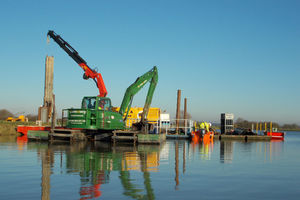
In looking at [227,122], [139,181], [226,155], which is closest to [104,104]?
[226,155]

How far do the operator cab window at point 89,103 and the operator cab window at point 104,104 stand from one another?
562 mm

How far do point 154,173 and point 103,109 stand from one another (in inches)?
711

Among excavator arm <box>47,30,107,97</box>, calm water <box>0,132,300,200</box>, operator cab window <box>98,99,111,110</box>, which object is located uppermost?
excavator arm <box>47,30,107,97</box>

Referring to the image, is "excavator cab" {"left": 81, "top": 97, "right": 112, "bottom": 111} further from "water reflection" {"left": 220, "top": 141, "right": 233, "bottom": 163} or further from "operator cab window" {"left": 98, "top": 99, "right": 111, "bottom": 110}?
"water reflection" {"left": 220, "top": 141, "right": 233, "bottom": 163}

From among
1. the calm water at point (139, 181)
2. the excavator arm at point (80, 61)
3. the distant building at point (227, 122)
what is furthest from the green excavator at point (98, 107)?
the distant building at point (227, 122)

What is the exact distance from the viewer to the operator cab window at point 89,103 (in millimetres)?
30917

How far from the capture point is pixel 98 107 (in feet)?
101

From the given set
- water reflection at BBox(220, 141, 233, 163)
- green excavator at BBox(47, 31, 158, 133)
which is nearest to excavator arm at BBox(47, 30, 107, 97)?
green excavator at BBox(47, 31, 158, 133)

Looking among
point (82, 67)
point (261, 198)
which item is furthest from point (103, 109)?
point (261, 198)

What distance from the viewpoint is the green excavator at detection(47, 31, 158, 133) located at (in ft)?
99.2

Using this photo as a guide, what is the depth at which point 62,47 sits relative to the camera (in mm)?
38250

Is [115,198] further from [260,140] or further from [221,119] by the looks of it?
[221,119]

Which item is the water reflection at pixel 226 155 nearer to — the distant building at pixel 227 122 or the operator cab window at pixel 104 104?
the operator cab window at pixel 104 104

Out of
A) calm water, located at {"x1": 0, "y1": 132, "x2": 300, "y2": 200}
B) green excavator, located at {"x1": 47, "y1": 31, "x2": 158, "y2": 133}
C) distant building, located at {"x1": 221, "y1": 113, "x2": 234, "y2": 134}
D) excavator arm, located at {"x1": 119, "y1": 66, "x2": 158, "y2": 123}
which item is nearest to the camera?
calm water, located at {"x1": 0, "y1": 132, "x2": 300, "y2": 200}
